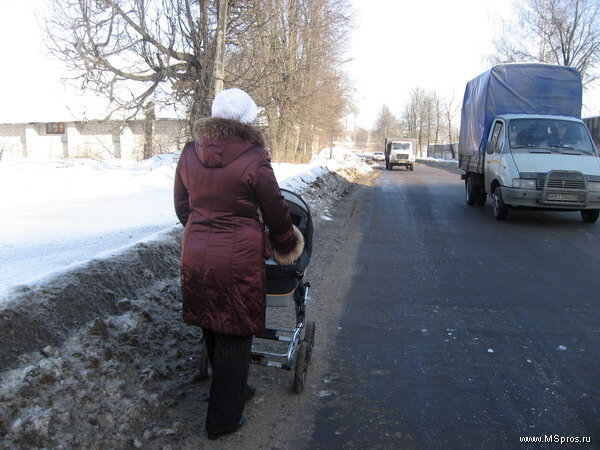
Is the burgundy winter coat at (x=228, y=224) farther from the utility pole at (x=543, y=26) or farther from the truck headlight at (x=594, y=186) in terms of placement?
the utility pole at (x=543, y=26)

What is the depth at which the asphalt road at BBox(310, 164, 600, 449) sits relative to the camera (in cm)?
309

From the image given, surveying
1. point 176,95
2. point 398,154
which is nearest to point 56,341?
point 176,95

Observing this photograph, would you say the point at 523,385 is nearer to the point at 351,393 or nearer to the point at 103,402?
the point at 351,393

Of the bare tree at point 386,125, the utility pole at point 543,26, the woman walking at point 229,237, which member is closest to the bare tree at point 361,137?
the bare tree at point 386,125

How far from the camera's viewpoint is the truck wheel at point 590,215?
34.0 ft

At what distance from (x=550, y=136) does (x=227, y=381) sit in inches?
→ 396

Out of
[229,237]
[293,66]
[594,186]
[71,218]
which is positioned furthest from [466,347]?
[293,66]

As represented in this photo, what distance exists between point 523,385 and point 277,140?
2212cm

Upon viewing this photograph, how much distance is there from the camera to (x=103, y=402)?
299 centimetres

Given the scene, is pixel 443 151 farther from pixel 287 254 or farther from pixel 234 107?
pixel 234 107

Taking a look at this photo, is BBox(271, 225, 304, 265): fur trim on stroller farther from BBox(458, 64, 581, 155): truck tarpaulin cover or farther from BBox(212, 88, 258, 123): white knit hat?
BBox(458, 64, 581, 155): truck tarpaulin cover

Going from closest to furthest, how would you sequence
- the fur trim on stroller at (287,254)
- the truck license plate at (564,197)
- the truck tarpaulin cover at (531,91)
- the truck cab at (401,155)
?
the fur trim on stroller at (287,254) < the truck license plate at (564,197) < the truck tarpaulin cover at (531,91) < the truck cab at (401,155)

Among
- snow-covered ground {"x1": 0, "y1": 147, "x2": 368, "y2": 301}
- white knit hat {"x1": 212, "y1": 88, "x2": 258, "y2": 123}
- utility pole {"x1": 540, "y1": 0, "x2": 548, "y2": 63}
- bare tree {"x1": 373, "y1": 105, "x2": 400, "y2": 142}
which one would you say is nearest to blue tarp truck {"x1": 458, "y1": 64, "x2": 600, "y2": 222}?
snow-covered ground {"x1": 0, "y1": 147, "x2": 368, "y2": 301}
